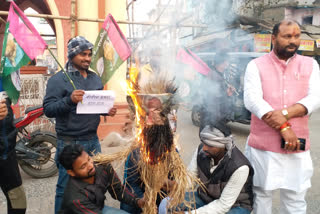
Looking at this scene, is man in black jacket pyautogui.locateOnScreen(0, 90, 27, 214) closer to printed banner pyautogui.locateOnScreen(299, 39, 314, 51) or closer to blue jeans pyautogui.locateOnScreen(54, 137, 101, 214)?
blue jeans pyautogui.locateOnScreen(54, 137, 101, 214)

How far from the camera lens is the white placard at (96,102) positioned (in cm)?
234

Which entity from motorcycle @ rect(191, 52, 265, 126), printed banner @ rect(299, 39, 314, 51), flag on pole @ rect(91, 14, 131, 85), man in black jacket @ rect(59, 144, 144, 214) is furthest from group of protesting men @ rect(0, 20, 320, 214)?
printed banner @ rect(299, 39, 314, 51)

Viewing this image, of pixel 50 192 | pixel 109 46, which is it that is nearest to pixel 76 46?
pixel 109 46

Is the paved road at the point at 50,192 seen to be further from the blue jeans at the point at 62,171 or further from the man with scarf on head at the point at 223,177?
the blue jeans at the point at 62,171

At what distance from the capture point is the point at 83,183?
2148 millimetres

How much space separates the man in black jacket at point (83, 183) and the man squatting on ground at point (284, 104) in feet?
3.54

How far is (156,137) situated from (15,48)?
1.52 meters

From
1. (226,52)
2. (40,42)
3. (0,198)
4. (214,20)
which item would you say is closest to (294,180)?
(40,42)

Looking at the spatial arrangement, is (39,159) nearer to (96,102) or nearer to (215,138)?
(96,102)

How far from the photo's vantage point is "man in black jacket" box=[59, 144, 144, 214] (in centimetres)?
206

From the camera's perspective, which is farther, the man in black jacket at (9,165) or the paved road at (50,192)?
the paved road at (50,192)

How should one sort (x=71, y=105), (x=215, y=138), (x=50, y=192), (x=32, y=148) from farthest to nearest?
(x=32, y=148), (x=50, y=192), (x=71, y=105), (x=215, y=138)

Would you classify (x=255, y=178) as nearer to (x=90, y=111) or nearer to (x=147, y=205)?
(x=147, y=205)

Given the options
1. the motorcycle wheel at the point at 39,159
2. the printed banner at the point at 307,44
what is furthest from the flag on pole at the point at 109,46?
the printed banner at the point at 307,44
